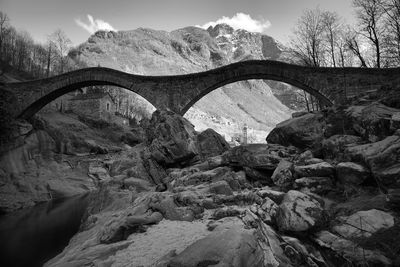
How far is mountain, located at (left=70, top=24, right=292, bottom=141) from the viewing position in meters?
101

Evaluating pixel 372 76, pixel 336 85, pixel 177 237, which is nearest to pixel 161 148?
pixel 177 237

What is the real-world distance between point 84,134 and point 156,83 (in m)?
21.1

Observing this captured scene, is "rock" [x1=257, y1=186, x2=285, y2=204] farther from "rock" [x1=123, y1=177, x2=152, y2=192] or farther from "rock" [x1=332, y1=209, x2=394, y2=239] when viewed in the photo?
"rock" [x1=123, y1=177, x2=152, y2=192]

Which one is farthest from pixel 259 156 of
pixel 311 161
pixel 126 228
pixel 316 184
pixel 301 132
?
pixel 126 228

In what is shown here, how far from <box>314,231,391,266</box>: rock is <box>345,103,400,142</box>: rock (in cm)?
469

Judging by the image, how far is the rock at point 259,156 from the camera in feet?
36.1

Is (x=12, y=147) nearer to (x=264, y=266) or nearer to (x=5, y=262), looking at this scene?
(x=5, y=262)

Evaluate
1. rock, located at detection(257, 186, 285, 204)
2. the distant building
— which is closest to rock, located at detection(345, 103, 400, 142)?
rock, located at detection(257, 186, 285, 204)

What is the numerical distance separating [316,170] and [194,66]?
15009 centimetres

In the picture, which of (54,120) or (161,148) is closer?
(161,148)

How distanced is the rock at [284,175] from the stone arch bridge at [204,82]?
10.4 m

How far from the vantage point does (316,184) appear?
8.08m

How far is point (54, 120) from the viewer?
3928cm

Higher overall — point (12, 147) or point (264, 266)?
point (12, 147)
